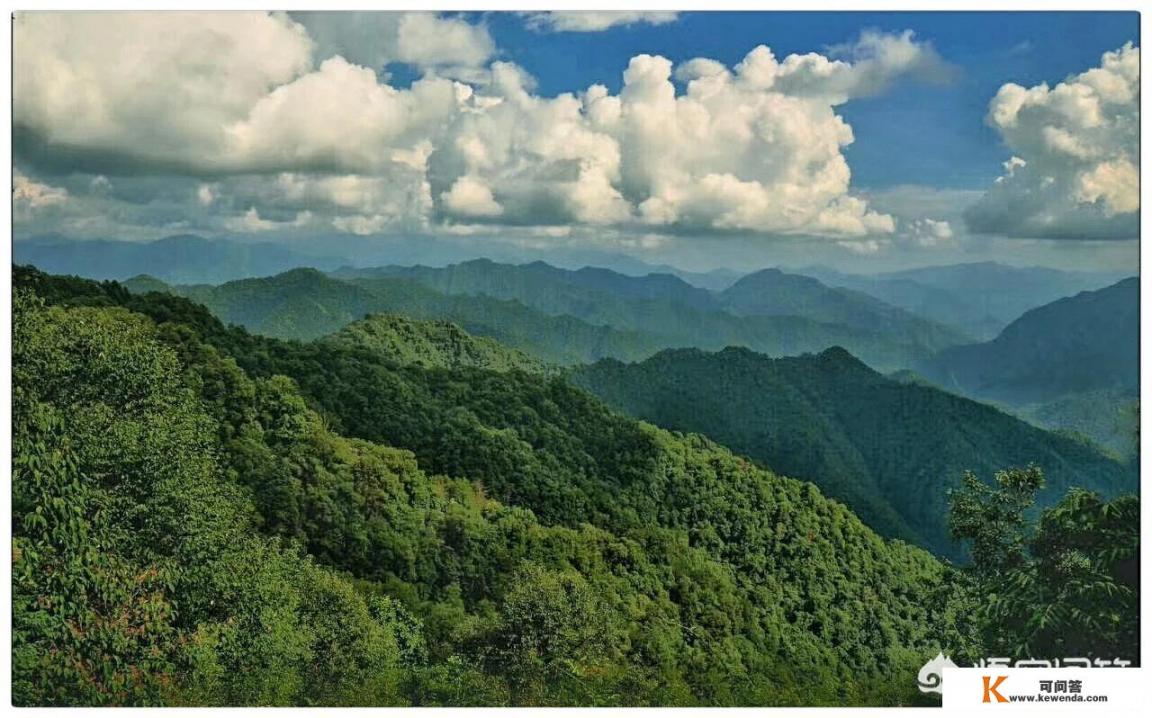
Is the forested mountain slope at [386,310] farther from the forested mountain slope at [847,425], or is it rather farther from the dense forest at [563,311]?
the forested mountain slope at [847,425]

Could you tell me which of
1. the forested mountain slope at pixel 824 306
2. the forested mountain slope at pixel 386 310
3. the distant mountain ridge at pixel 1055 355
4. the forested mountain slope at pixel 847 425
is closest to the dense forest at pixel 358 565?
the distant mountain ridge at pixel 1055 355

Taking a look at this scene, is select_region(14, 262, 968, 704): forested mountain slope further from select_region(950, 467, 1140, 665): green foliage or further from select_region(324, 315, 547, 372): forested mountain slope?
select_region(324, 315, 547, 372): forested mountain slope

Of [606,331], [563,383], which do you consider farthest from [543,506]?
[606,331]

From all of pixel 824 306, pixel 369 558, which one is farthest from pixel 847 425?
pixel 369 558

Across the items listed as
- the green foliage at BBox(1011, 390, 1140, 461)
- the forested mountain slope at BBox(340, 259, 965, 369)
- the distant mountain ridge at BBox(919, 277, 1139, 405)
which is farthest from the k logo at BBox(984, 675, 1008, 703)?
the green foliage at BBox(1011, 390, 1140, 461)

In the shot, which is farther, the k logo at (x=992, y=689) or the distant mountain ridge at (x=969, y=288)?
the distant mountain ridge at (x=969, y=288)

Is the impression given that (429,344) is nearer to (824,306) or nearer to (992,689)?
(824,306)

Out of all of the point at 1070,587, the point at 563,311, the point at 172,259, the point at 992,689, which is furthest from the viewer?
the point at 563,311
